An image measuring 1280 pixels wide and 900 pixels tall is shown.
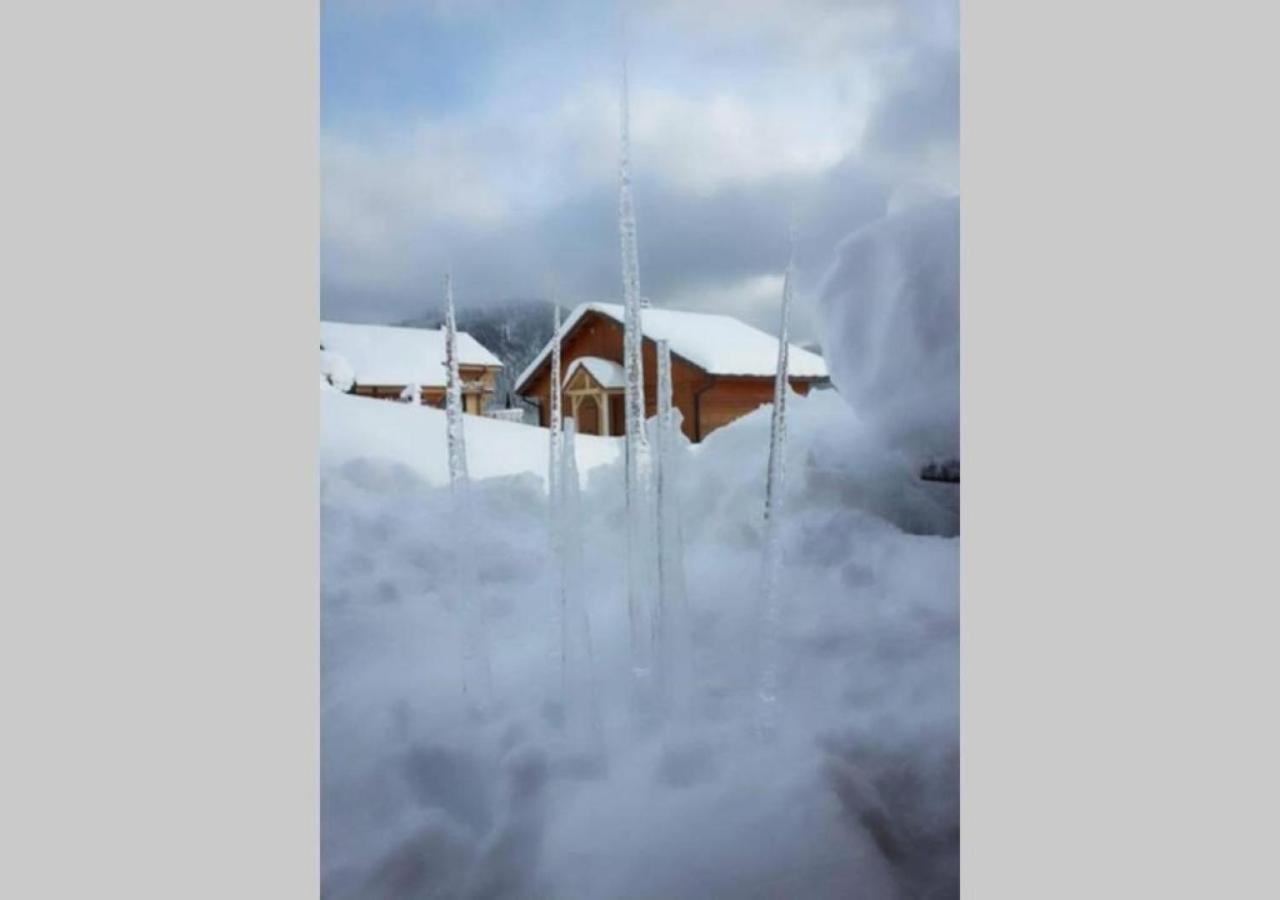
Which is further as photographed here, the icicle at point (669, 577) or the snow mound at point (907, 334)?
the snow mound at point (907, 334)

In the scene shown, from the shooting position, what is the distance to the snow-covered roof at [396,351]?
220 cm

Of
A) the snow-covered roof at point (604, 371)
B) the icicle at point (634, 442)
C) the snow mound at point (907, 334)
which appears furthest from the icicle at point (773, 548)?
the snow-covered roof at point (604, 371)

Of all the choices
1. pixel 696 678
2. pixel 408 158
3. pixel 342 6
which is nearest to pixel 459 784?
pixel 696 678

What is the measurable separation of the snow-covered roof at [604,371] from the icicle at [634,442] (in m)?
0.02

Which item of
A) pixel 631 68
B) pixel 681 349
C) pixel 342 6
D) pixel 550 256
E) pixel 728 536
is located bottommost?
pixel 728 536

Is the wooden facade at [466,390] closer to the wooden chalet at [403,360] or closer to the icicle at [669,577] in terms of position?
the wooden chalet at [403,360]

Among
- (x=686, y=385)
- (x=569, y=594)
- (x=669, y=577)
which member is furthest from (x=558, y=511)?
(x=686, y=385)

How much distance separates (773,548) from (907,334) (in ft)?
2.15

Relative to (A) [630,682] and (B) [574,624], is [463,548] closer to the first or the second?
(B) [574,624]

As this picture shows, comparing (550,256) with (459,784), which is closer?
(459,784)

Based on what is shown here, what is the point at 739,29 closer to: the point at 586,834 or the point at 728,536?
the point at 728,536

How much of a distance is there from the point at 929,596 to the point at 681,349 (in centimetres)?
88

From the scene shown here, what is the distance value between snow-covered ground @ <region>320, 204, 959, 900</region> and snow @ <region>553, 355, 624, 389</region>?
0.16 metres

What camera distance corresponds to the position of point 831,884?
207 centimetres
